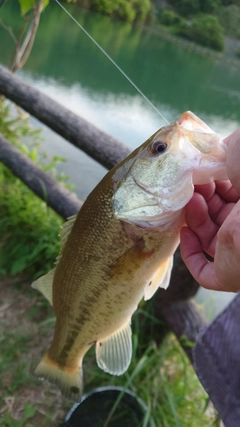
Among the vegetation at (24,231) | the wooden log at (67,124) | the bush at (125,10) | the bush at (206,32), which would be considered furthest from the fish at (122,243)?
the bush at (206,32)

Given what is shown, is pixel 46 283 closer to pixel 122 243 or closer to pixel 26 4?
pixel 122 243

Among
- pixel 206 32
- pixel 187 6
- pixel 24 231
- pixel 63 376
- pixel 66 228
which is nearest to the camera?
pixel 66 228

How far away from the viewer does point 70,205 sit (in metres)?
2.69

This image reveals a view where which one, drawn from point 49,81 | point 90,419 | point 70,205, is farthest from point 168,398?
point 49,81

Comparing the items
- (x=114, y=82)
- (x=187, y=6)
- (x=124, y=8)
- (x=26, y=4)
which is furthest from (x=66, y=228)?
(x=114, y=82)

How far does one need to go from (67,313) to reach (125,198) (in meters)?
0.58

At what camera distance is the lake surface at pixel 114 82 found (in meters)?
4.93

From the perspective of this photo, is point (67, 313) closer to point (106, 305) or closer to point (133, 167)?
point (106, 305)

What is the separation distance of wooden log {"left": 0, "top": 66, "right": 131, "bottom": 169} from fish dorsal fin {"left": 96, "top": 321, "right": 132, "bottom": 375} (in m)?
1.22

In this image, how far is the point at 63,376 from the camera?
161 cm

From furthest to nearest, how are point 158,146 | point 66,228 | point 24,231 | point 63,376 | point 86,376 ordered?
point 24,231, point 86,376, point 63,376, point 66,228, point 158,146

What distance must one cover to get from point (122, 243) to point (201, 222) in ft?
0.85

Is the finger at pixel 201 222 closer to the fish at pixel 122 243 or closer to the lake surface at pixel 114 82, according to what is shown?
the fish at pixel 122 243

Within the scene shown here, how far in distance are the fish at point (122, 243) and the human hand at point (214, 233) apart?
48mm
